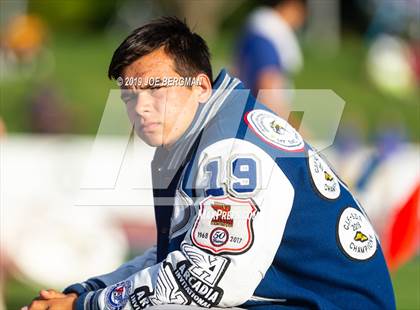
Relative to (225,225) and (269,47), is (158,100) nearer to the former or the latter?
(225,225)

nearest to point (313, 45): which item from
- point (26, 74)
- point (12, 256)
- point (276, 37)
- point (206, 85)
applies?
point (26, 74)

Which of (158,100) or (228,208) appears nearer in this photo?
(228,208)

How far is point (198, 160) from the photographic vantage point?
310 centimetres

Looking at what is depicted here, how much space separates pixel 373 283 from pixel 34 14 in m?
21.4

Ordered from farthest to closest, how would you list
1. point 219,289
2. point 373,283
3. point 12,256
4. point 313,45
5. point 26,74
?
point 313,45 → point 26,74 → point 12,256 → point 373,283 → point 219,289

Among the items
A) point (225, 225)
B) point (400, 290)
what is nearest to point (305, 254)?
point (225, 225)

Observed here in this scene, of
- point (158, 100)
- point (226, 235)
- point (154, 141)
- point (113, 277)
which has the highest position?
point (158, 100)

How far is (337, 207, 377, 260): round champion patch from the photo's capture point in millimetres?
3150

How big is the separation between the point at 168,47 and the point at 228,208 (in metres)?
0.59

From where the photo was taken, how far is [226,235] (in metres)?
2.98

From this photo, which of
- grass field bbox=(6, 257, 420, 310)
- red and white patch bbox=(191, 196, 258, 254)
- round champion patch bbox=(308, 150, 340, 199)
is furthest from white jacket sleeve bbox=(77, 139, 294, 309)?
grass field bbox=(6, 257, 420, 310)

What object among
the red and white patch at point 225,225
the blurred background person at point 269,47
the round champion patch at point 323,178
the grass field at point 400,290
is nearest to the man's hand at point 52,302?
the red and white patch at point 225,225

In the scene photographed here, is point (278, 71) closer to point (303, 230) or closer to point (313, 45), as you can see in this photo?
point (303, 230)

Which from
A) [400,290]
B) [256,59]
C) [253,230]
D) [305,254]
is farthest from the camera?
[256,59]
